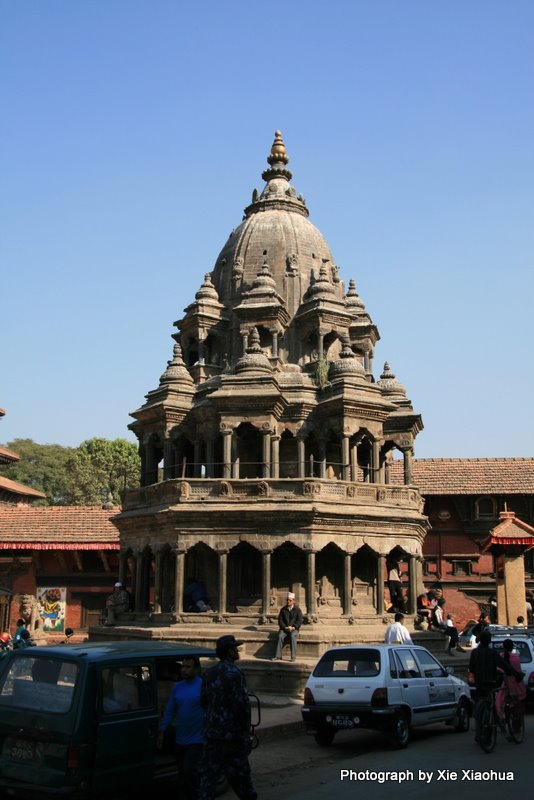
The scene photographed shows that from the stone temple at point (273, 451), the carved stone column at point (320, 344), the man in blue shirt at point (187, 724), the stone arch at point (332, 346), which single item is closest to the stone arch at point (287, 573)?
the stone temple at point (273, 451)

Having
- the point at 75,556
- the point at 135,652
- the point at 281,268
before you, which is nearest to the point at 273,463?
the point at 281,268

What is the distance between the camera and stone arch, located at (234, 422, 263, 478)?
2980cm

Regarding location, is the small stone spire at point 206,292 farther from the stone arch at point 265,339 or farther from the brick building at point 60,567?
the brick building at point 60,567

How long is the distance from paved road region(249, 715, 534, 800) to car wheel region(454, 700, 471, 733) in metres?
0.33

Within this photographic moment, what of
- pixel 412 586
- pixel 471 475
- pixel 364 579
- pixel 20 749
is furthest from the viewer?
pixel 471 475

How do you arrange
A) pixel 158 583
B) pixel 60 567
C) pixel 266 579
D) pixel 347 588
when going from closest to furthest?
pixel 266 579 → pixel 347 588 → pixel 158 583 → pixel 60 567

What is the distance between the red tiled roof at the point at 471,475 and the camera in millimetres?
41531

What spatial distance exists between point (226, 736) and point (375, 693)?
18.3 feet

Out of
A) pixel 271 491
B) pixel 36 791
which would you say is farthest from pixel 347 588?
pixel 36 791

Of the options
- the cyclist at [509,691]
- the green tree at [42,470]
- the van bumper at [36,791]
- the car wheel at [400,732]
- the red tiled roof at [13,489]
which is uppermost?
the green tree at [42,470]

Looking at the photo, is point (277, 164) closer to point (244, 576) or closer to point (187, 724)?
→ point (244, 576)

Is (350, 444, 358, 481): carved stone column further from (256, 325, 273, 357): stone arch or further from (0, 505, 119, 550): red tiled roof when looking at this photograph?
(0, 505, 119, 550): red tiled roof

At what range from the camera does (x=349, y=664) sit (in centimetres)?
1355

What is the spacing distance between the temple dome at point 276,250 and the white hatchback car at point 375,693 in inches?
841
